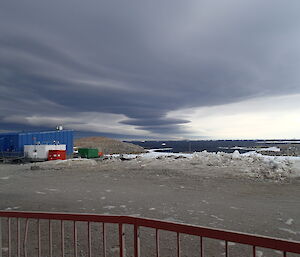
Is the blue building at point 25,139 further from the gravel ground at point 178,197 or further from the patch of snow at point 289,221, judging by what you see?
the patch of snow at point 289,221

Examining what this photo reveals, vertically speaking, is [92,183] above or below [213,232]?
below

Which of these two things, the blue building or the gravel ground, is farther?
the blue building

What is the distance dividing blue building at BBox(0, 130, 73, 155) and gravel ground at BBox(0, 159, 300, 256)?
16.2 meters

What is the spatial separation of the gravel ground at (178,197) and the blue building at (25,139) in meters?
16.2

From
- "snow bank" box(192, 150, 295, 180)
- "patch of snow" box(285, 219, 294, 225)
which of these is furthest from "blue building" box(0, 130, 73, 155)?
"patch of snow" box(285, 219, 294, 225)

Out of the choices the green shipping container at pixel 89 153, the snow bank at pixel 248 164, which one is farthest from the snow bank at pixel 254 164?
the green shipping container at pixel 89 153

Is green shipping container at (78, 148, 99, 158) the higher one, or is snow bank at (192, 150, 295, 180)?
green shipping container at (78, 148, 99, 158)

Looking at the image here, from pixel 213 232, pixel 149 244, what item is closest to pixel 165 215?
pixel 149 244

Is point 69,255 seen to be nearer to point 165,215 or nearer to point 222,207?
point 165,215

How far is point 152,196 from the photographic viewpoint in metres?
11.3

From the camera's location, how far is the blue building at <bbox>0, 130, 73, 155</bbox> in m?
32.5

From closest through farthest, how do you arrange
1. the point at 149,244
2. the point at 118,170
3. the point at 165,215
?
the point at 149,244
the point at 165,215
the point at 118,170

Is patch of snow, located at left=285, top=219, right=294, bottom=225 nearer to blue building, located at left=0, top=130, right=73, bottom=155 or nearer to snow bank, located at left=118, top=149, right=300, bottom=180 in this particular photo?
snow bank, located at left=118, top=149, right=300, bottom=180

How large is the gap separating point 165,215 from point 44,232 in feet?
11.9
